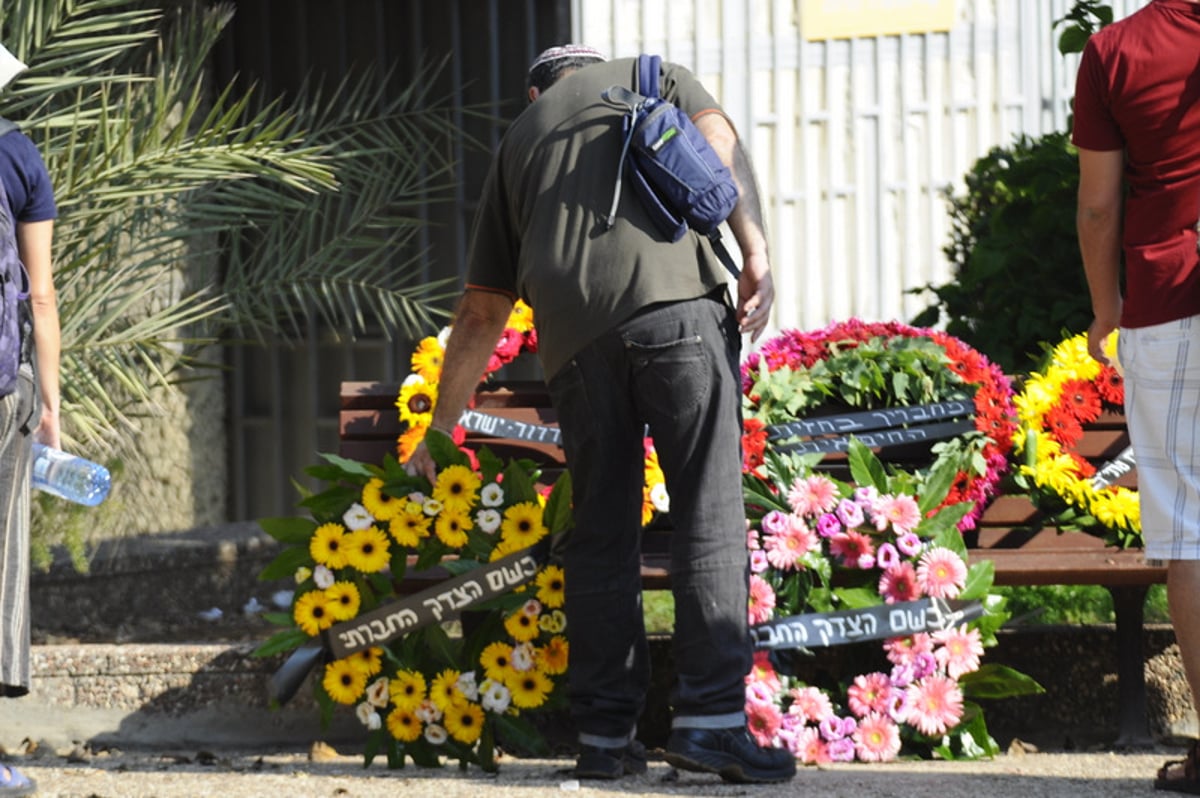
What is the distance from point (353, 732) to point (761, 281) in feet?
5.82

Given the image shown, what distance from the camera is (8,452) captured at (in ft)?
12.3

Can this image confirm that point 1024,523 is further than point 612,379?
Yes

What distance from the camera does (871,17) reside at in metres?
6.77

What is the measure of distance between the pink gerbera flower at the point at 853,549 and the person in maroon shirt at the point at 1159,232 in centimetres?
89

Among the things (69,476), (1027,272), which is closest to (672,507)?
(69,476)

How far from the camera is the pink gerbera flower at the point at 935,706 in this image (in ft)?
13.8

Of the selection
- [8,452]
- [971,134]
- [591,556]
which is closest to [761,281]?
[591,556]

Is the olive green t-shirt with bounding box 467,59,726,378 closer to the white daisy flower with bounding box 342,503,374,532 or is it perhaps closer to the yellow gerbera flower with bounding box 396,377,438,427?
the white daisy flower with bounding box 342,503,374,532

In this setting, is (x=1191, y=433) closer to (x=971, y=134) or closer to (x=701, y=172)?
(x=701, y=172)

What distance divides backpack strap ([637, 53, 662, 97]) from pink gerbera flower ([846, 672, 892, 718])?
1.45m

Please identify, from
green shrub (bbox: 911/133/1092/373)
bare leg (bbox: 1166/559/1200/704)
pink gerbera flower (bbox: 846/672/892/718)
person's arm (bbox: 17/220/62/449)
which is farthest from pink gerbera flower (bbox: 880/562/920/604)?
person's arm (bbox: 17/220/62/449)

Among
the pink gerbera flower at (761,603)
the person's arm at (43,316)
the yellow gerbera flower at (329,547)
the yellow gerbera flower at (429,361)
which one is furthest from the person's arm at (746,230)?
the person's arm at (43,316)

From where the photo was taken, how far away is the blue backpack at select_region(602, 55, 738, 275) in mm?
3688

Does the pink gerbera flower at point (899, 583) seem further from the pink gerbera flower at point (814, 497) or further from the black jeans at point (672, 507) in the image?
the black jeans at point (672, 507)
